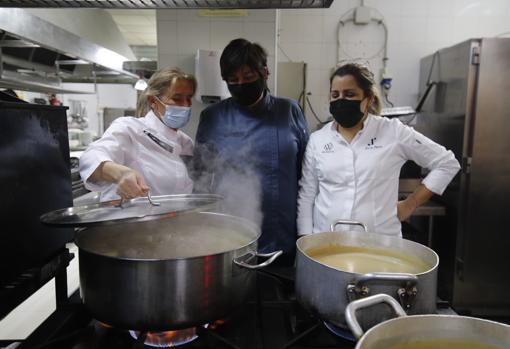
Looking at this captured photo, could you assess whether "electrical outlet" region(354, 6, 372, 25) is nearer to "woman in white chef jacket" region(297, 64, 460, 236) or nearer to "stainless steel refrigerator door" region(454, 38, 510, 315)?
"stainless steel refrigerator door" region(454, 38, 510, 315)

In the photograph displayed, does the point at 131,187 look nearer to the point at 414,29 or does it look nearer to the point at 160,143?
the point at 160,143

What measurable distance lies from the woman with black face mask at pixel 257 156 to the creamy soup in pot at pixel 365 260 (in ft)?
1.91

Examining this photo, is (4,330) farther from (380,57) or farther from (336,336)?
(380,57)

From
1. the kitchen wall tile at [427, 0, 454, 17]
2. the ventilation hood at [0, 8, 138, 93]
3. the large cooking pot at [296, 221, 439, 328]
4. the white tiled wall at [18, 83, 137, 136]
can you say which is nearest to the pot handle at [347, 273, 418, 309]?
the large cooking pot at [296, 221, 439, 328]

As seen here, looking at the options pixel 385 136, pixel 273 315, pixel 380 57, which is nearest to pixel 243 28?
pixel 380 57

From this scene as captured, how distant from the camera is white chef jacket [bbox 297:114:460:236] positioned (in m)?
1.46

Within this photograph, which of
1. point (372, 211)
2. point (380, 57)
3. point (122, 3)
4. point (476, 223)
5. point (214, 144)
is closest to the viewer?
point (122, 3)

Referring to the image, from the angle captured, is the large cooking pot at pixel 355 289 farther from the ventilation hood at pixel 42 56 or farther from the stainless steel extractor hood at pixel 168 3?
the ventilation hood at pixel 42 56

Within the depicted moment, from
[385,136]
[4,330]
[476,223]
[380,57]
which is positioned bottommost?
[4,330]

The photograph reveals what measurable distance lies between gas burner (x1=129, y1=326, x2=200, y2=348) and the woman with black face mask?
2.46 ft

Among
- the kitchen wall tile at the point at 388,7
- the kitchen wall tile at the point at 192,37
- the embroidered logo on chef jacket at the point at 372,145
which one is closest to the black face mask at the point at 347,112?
the embroidered logo on chef jacket at the point at 372,145

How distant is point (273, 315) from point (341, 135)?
87 centimetres

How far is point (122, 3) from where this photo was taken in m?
1.09

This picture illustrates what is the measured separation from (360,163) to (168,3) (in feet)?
3.00
